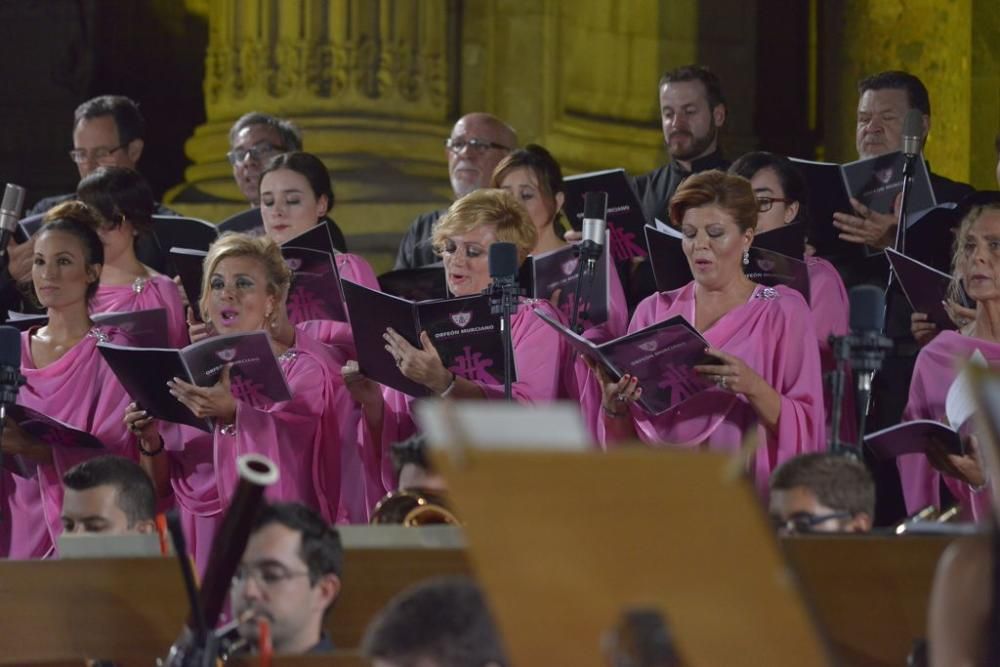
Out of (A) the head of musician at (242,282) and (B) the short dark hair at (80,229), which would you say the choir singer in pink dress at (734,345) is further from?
(B) the short dark hair at (80,229)

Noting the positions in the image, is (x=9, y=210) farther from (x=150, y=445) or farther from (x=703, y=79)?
(x=703, y=79)

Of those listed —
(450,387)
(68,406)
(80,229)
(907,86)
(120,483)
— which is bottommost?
(68,406)

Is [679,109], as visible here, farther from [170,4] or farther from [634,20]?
[170,4]

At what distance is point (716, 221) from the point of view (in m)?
5.58

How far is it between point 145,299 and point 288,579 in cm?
339

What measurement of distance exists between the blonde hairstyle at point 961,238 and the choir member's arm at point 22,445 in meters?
2.85

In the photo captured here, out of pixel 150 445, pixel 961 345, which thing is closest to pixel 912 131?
pixel 961 345

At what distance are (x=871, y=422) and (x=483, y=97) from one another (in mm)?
3559

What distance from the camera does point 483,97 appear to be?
9281mm

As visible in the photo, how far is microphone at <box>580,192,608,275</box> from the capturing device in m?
5.54

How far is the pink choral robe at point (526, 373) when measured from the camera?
19.4ft

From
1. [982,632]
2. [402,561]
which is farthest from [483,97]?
[982,632]

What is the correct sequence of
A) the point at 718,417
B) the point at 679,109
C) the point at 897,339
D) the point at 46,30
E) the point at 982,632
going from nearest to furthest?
the point at 982,632 < the point at 718,417 < the point at 897,339 < the point at 679,109 < the point at 46,30

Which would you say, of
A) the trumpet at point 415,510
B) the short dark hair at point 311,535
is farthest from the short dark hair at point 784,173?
the short dark hair at point 311,535
